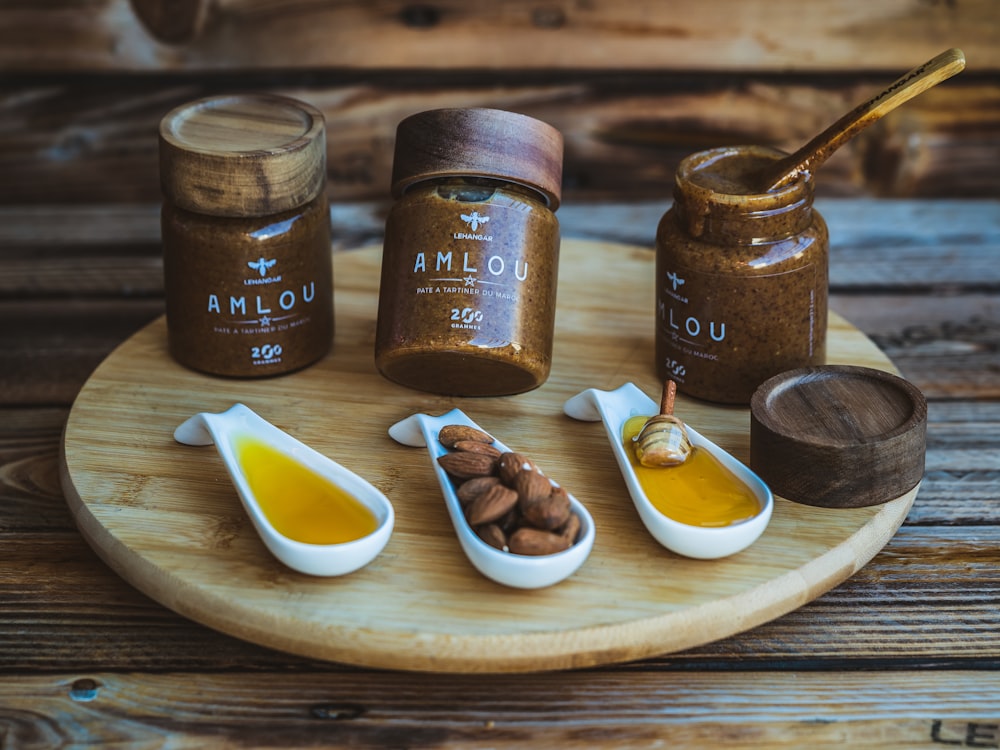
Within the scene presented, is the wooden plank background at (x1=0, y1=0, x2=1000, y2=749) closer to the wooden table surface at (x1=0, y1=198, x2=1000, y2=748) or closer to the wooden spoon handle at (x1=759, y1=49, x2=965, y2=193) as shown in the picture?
the wooden table surface at (x1=0, y1=198, x2=1000, y2=748)

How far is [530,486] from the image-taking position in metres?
0.98

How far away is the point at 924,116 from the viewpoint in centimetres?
187

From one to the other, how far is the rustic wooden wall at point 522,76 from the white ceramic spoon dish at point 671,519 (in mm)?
766

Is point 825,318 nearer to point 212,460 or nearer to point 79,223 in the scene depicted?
point 212,460

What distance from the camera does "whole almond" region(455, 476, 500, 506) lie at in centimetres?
100

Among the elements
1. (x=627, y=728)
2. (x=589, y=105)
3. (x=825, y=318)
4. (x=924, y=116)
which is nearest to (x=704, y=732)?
(x=627, y=728)

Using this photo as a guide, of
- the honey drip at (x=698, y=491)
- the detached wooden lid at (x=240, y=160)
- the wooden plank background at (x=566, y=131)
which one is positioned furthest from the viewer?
the wooden plank background at (x=566, y=131)

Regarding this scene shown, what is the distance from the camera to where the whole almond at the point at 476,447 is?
106 centimetres

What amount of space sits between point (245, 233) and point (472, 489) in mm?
360

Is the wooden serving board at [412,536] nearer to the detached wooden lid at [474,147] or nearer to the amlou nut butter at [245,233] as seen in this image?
the amlou nut butter at [245,233]

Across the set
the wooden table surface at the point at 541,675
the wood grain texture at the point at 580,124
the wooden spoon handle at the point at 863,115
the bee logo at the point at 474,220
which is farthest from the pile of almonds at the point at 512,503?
the wood grain texture at the point at 580,124

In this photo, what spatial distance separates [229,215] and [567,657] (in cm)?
53

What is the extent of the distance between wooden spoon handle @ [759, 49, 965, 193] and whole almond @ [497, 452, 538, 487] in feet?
1.18

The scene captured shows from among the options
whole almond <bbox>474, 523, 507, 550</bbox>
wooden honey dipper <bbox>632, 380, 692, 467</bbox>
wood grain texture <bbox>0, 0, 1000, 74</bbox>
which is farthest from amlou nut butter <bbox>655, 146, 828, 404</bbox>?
wood grain texture <bbox>0, 0, 1000, 74</bbox>
